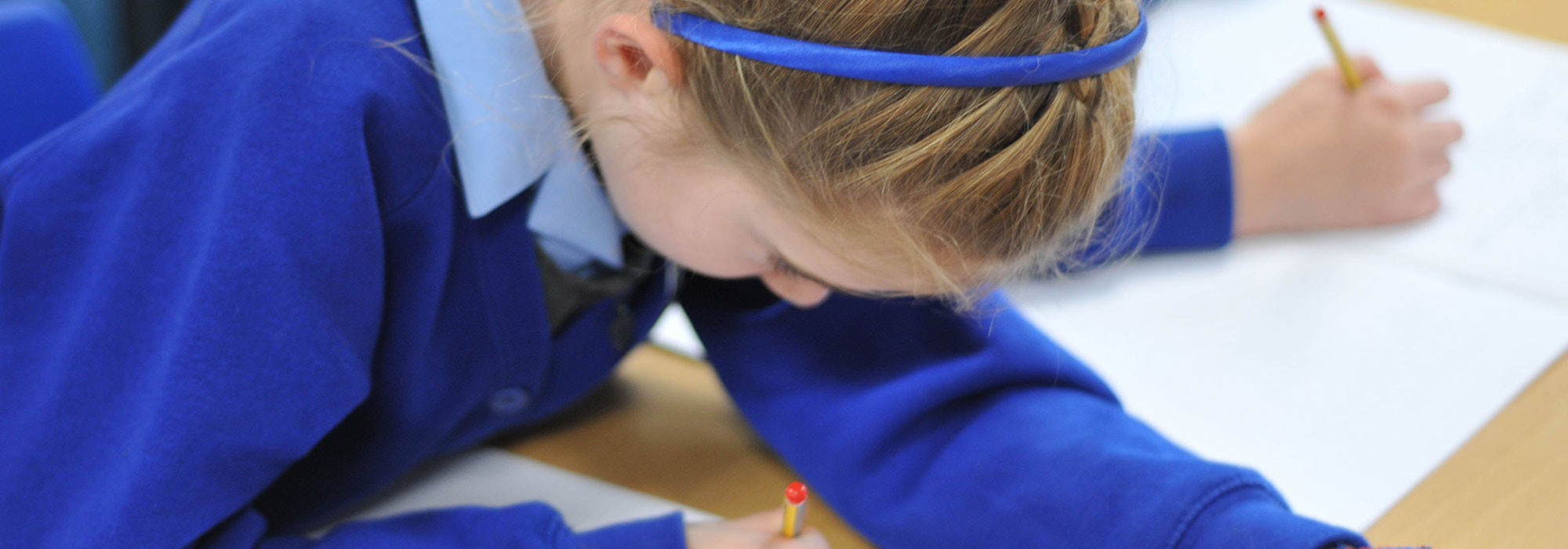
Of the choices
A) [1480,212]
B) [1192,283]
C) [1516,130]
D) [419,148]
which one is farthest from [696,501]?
[1516,130]

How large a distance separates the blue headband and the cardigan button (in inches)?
9.2

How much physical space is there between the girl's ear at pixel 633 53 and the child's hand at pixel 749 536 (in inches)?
7.2

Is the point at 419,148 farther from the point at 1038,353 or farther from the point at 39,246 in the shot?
Result: the point at 1038,353

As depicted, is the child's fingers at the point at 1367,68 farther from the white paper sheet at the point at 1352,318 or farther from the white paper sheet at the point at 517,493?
the white paper sheet at the point at 517,493

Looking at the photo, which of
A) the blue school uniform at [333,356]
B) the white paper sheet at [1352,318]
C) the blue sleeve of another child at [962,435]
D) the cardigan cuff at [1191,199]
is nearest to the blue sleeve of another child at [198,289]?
the blue school uniform at [333,356]

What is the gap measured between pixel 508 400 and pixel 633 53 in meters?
0.20

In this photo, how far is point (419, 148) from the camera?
1.69ft

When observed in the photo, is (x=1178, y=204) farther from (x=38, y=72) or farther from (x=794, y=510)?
(x=38, y=72)

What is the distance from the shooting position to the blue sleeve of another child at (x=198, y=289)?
47cm

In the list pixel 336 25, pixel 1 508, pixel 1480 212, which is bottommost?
pixel 1480 212

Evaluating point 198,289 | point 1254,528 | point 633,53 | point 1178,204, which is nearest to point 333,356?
point 198,289

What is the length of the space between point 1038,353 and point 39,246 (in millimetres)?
421

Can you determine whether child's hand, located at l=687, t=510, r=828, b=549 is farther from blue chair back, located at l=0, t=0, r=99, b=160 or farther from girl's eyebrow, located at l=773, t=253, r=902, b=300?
blue chair back, located at l=0, t=0, r=99, b=160

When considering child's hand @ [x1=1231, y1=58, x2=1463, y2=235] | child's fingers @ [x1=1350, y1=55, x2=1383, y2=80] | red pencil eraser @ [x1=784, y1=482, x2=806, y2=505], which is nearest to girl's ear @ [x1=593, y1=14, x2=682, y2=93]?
red pencil eraser @ [x1=784, y1=482, x2=806, y2=505]
